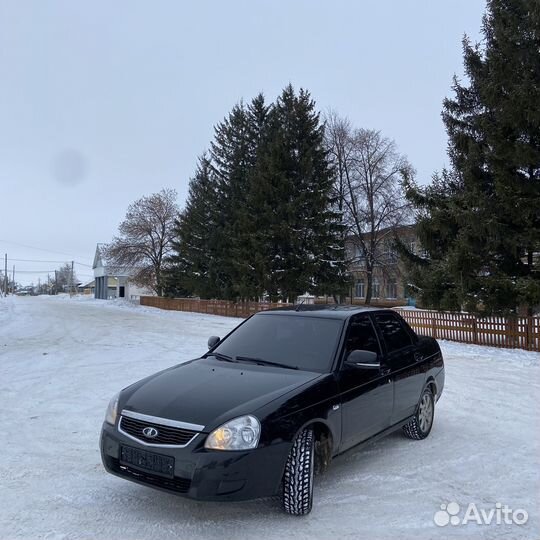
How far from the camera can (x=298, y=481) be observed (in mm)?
3725

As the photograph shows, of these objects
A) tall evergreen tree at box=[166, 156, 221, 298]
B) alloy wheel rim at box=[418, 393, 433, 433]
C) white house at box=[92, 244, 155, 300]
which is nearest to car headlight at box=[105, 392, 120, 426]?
alloy wheel rim at box=[418, 393, 433, 433]

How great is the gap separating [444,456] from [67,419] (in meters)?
4.79

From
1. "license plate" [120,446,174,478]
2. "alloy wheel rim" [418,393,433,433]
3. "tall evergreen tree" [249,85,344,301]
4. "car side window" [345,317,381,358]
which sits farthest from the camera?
"tall evergreen tree" [249,85,344,301]

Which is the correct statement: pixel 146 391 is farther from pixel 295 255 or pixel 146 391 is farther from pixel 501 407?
pixel 295 255

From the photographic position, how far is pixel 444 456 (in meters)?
5.23

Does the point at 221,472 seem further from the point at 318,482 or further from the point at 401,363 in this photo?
the point at 401,363

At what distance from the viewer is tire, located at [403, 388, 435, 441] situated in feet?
18.6

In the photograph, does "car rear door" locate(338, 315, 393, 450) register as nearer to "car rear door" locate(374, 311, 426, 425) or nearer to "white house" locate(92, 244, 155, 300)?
"car rear door" locate(374, 311, 426, 425)

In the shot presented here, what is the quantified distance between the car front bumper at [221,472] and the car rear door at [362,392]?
3.02 feet

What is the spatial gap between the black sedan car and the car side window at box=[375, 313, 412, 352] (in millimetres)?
25

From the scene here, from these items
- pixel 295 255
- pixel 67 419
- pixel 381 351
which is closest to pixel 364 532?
pixel 381 351

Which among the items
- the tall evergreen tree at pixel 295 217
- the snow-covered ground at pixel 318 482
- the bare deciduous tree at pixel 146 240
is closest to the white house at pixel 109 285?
the bare deciduous tree at pixel 146 240

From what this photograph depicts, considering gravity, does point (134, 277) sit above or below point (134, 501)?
above

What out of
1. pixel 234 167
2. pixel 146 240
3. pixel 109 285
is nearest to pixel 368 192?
pixel 234 167
